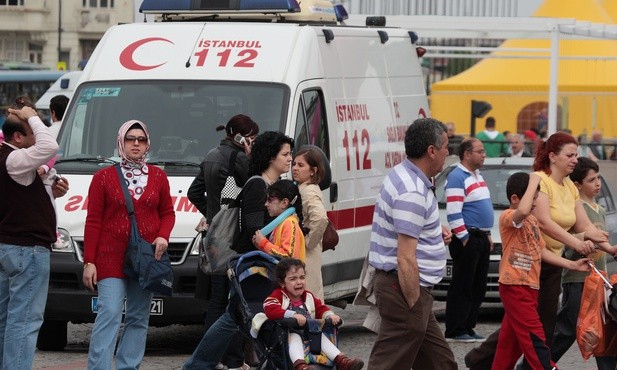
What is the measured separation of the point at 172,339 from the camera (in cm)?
1305

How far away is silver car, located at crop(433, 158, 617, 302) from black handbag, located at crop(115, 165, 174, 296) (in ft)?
18.0

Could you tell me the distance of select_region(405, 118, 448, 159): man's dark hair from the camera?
329 inches

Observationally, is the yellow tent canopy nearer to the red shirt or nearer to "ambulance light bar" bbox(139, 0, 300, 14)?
"ambulance light bar" bbox(139, 0, 300, 14)

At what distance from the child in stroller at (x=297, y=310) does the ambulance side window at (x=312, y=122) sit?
321cm

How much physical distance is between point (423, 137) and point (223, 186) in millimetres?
2605

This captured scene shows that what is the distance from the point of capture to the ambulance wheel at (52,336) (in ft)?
39.5

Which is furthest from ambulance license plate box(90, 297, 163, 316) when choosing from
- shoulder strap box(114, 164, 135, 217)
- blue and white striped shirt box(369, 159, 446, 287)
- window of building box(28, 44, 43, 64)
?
window of building box(28, 44, 43, 64)

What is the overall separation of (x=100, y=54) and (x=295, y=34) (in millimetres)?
1656

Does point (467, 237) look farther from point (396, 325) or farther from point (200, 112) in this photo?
point (396, 325)

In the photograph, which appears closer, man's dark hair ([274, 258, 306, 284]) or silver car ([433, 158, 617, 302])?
man's dark hair ([274, 258, 306, 284])

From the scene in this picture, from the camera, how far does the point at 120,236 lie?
358 inches

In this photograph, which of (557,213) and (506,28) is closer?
(557,213)

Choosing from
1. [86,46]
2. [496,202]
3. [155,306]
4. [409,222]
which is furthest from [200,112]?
[86,46]

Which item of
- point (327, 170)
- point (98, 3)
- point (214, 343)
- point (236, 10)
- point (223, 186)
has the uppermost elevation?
→ point (98, 3)
